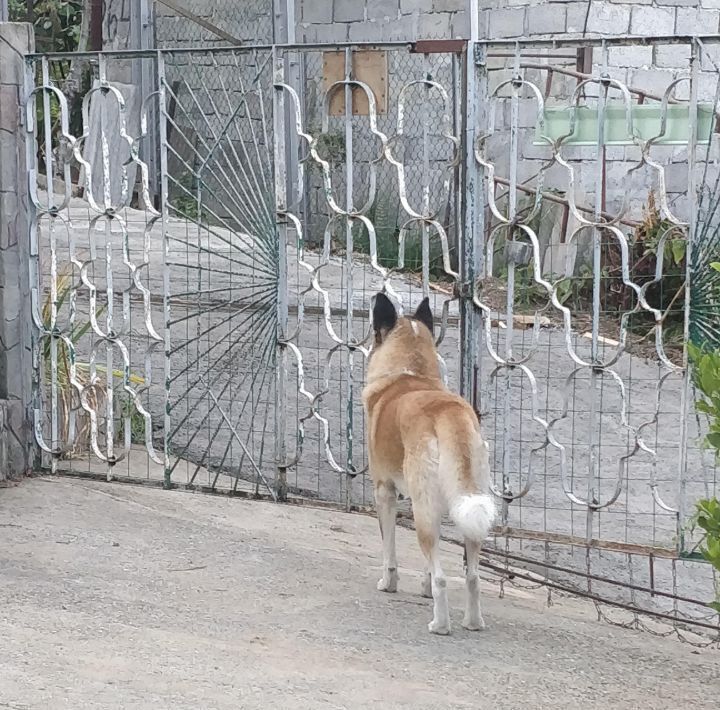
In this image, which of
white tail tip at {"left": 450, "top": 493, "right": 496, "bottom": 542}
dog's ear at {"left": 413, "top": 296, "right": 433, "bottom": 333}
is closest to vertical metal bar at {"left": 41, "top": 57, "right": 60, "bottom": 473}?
dog's ear at {"left": 413, "top": 296, "right": 433, "bottom": 333}

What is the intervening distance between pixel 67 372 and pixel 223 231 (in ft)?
3.87

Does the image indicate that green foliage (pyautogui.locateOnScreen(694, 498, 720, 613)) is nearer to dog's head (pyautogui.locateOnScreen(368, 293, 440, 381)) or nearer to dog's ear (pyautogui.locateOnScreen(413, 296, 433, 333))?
dog's head (pyautogui.locateOnScreen(368, 293, 440, 381))

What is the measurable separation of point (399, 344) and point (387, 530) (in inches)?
32.1

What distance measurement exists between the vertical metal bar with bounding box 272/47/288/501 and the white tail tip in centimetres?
185

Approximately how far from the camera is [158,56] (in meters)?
6.04

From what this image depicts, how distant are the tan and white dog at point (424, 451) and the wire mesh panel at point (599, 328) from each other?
41cm

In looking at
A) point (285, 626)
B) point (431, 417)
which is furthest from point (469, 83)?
point (285, 626)

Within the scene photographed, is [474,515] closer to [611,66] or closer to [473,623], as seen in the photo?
[473,623]

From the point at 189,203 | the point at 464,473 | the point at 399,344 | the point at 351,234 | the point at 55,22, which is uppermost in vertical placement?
the point at 55,22

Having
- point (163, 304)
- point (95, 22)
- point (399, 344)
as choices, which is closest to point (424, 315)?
point (399, 344)

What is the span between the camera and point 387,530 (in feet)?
17.1

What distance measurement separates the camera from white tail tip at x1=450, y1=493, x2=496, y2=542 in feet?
14.4

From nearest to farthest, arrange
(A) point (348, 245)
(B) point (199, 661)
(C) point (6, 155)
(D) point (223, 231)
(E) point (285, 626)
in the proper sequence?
(B) point (199, 661), (E) point (285, 626), (A) point (348, 245), (C) point (6, 155), (D) point (223, 231)

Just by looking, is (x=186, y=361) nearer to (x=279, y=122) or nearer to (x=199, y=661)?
(x=279, y=122)
